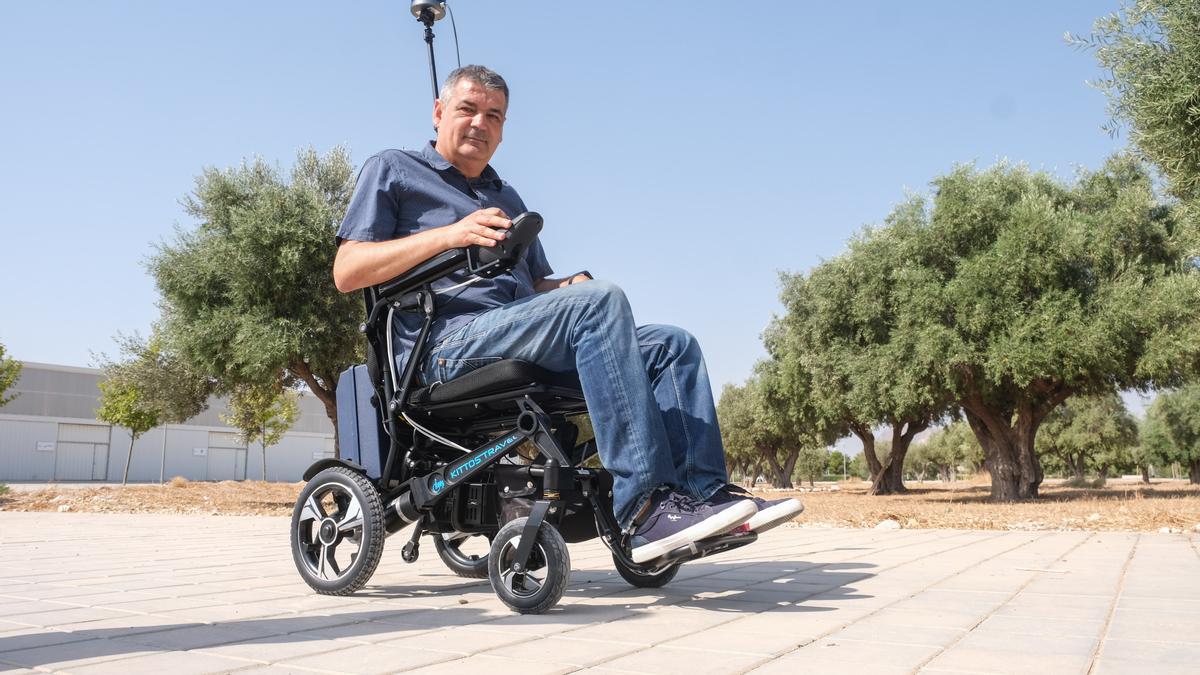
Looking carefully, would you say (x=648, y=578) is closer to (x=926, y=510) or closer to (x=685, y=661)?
(x=685, y=661)

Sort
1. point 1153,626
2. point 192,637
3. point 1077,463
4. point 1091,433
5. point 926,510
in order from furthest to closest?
point 1077,463 < point 1091,433 < point 926,510 < point 1153,626 < point 192,637

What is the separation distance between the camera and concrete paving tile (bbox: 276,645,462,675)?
2.27 metres

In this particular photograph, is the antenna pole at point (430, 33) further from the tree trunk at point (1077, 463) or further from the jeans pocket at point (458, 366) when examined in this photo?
the tree trunk at point (1077, 463)

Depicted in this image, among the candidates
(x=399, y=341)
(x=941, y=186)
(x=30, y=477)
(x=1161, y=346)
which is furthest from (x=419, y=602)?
(x=30, y=477)

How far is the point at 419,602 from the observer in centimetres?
365

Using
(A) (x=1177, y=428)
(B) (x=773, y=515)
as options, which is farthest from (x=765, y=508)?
(A) (x=1177, y=428)

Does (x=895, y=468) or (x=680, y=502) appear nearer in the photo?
(x=680, y=502)

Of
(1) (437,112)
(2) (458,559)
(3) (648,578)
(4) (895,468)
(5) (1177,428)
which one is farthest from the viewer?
(5) (1177,428)

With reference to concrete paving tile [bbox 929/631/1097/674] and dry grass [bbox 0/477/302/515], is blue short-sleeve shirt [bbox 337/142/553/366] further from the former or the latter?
dry grass [bbox 0/477/302/515]

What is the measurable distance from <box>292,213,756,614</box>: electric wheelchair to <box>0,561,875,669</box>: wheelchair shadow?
155 millimetres

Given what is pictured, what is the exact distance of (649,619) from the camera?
3098 millimetres

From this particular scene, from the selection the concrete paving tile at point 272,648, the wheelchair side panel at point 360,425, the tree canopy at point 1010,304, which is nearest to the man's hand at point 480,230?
the wheelchair side panel at point 360,425

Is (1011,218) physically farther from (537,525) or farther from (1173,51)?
(537,525)

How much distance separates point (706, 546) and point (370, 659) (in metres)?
1.20
